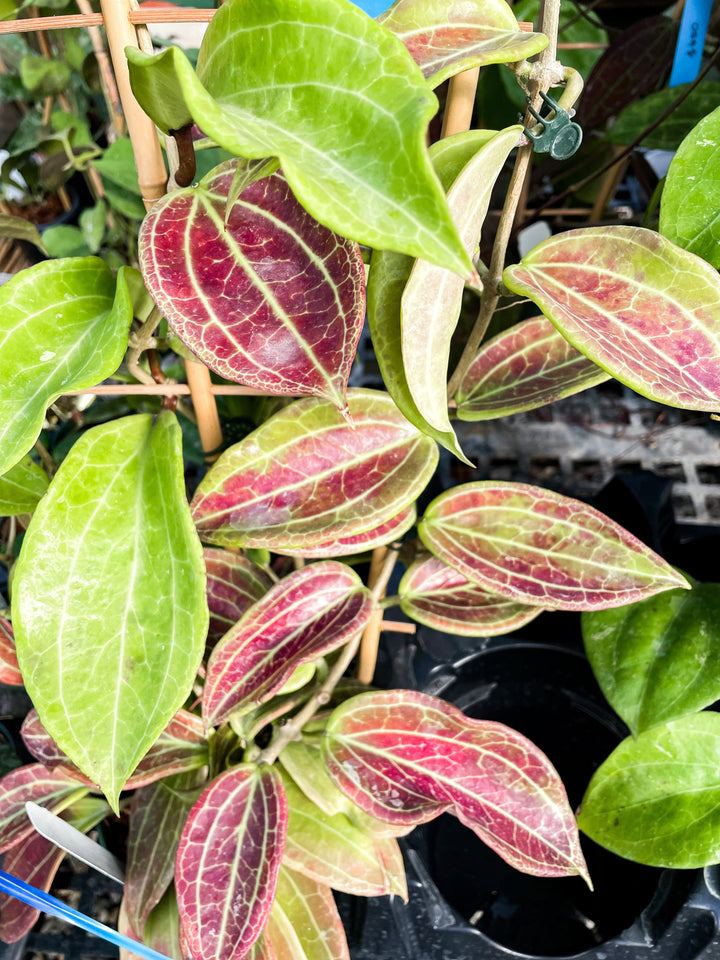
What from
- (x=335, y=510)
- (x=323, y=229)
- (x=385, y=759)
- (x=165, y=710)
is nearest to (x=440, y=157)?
(x=323, y=229)

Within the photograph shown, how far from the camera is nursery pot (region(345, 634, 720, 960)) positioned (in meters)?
0.68

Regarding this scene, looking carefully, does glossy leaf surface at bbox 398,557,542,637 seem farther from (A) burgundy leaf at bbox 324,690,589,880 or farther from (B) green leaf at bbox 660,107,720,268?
(B) green leaf at bbox 660,107,720,268

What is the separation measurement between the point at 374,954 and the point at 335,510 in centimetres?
42

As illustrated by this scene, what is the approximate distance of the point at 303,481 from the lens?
57cm

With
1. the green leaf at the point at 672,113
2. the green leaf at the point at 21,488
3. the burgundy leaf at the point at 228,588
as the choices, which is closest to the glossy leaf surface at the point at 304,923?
the burgundy leaf at the point at 228,588

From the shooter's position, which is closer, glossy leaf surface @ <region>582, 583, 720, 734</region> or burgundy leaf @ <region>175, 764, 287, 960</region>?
burgundy leaf @ <region>175, 764, 287, 960</region>

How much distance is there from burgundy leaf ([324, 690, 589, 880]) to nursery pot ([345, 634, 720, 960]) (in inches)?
6.1

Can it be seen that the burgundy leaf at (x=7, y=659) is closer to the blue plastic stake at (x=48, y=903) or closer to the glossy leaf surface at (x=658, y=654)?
the blue plastic stake at (x=48, y=903)

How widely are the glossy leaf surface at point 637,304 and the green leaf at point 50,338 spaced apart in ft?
0.76

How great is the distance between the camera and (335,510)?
556 millimetres

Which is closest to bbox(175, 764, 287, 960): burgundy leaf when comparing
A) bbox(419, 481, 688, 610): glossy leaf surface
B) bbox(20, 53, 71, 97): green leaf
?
bbox(419, 481, 688, 610): glossy leaf surface

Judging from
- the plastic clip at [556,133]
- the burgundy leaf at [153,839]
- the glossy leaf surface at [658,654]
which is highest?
the plastic clip at [556,133]

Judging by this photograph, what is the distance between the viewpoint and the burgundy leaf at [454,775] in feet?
1.95

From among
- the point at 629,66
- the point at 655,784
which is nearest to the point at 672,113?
the point at 629,66
